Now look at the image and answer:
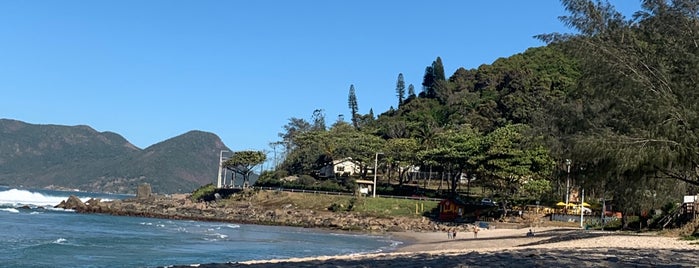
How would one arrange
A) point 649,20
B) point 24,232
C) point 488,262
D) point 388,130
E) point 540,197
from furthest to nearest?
point 388,130
point 540,197
point 24,232
point 649,20
point 488,262

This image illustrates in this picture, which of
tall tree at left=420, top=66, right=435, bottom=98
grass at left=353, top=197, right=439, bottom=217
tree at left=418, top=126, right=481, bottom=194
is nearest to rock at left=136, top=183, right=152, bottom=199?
grass at left=353, top=197, right=439, bottom=217

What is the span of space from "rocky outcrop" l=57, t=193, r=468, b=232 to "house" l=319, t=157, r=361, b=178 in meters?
18.5

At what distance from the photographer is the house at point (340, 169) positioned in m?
93.8

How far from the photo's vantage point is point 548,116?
72.4 feet

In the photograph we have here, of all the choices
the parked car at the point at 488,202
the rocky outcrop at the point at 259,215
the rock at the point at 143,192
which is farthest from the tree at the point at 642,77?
the rock at the point at 143,192

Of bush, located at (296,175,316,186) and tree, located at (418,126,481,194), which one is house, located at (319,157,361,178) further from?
tree, located at (418,126,481,194)

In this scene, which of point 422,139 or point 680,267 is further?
point 422,139

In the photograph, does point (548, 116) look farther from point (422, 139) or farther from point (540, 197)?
point (422, 139)

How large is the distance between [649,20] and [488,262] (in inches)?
299

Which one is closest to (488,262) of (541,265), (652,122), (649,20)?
(541,265)

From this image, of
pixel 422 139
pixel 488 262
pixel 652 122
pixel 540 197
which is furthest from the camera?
pixel 422 139

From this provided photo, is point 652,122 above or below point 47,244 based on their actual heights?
above

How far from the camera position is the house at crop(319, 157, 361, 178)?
93812 mm

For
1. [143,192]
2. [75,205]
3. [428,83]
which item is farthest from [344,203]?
[428,83]
